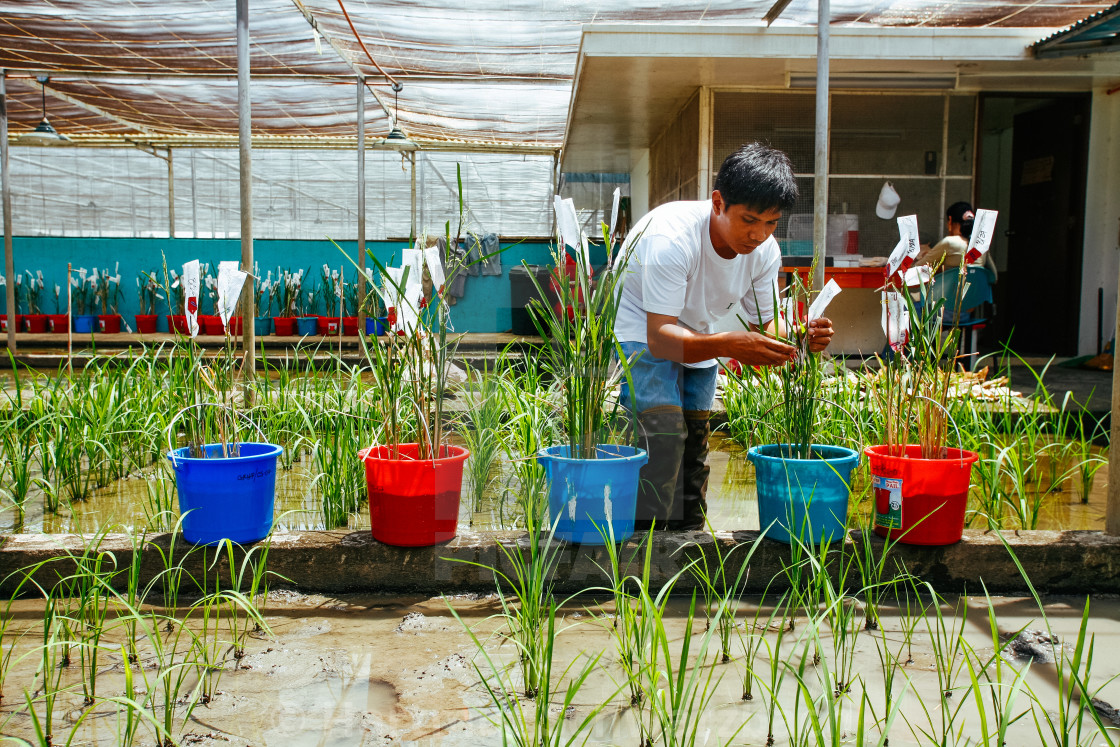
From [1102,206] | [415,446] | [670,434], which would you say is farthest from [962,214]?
[415,446]

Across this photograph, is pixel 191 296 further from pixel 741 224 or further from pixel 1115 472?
pixel 1115 472

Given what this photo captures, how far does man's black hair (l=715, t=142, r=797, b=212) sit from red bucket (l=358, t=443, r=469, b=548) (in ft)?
3.15

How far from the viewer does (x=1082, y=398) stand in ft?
15.4

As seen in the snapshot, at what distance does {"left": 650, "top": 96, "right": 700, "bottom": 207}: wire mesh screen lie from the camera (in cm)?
702

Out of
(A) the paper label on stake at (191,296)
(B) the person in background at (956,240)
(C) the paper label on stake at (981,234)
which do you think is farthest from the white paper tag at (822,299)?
(B) the person in background at (956,240)

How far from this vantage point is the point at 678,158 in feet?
26.1

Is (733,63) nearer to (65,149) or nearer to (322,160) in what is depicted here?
(322,160)

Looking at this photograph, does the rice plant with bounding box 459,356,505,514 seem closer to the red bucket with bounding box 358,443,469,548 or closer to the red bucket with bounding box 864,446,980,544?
the red bucket with bounding box 358,443,469,548

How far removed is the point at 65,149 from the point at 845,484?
14.3 metres

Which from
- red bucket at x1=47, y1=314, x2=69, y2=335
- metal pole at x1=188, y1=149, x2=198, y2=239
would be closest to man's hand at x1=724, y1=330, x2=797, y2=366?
red bucket at x1=47, y1=314, x2=69, y2=335

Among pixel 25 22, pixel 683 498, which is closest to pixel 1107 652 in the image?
pixel 683 498

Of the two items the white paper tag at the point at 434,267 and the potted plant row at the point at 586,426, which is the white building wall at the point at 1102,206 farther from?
the white paper tag at the point at 434,267

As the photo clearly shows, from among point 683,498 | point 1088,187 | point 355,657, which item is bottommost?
point 355,657

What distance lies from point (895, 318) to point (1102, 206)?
6325mm
